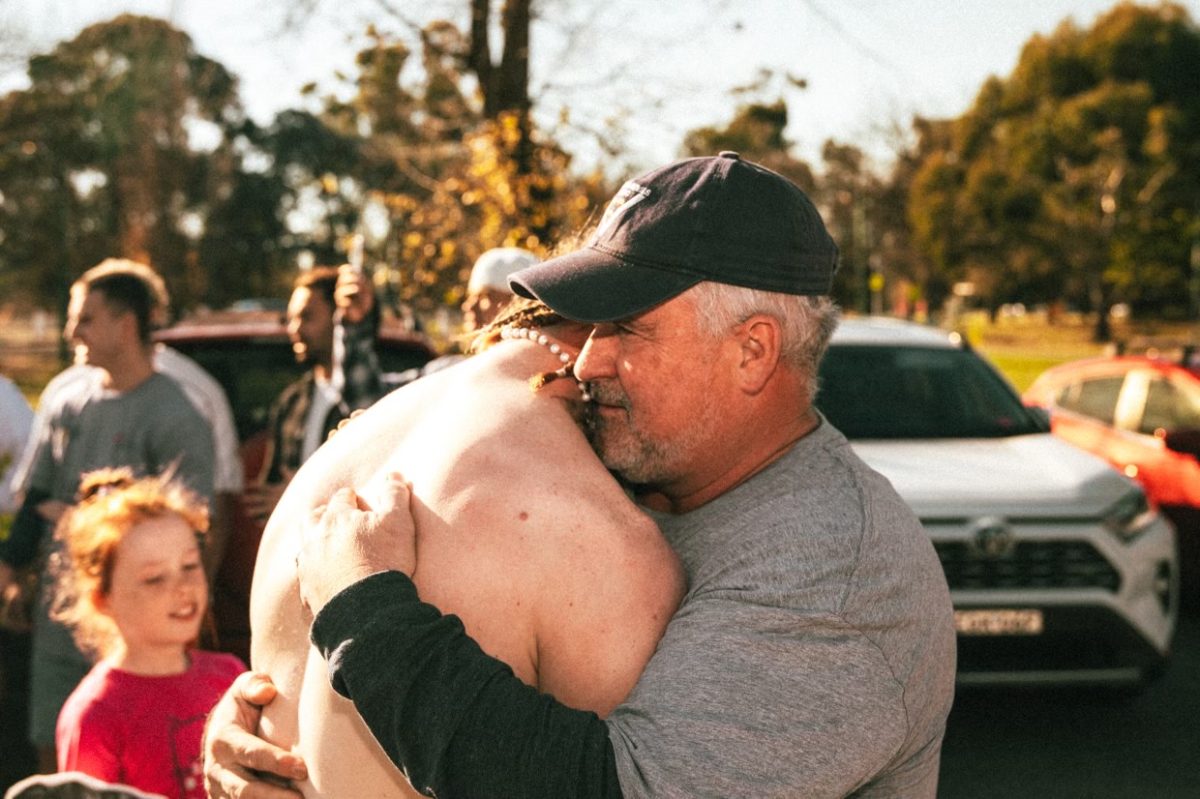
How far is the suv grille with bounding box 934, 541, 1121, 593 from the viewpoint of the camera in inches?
224

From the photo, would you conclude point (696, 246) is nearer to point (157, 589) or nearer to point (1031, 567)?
point (157, 589)

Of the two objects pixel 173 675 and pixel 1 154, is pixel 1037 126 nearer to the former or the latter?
pixel 1 154

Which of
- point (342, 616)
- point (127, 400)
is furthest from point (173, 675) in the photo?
point (342, 616)

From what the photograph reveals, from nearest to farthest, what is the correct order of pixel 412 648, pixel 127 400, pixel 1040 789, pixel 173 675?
1. pixel 412 648
2. pixel 173 675
3. pixel 127 400
4. pixel 1040 789

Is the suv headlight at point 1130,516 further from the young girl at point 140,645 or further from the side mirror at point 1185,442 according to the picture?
the young girl at point 140,645

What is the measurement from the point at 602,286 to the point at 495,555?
0.43 m

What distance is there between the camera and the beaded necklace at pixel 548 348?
5.99ft

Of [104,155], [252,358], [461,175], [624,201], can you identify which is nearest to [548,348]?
[624,201]

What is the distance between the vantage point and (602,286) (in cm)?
177

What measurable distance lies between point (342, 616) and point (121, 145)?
4569 centimetres

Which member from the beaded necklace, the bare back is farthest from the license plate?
the bare back

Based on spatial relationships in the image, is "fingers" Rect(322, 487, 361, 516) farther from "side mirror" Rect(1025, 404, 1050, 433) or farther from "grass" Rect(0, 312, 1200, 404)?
"grass" Rect(0, 312, 1200, 404)

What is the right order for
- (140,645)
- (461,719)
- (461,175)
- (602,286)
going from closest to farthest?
(461,719), (602,286), (140,645), (461,175)

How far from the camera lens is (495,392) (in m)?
1.73
